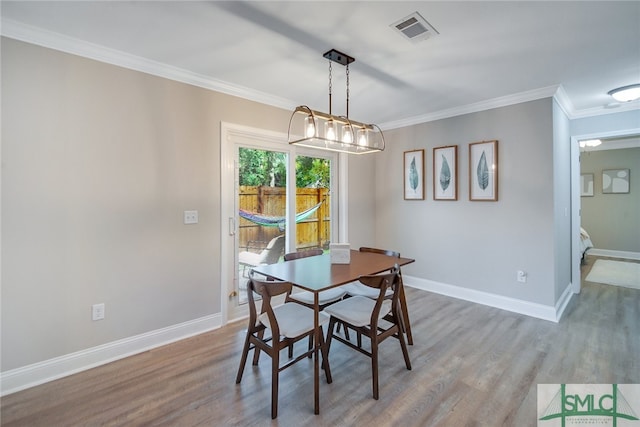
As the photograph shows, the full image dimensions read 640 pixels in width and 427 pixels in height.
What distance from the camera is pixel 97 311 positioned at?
7.72 ft

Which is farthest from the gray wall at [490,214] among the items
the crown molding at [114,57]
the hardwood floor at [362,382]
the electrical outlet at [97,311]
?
the electrical outlet at [97,311]

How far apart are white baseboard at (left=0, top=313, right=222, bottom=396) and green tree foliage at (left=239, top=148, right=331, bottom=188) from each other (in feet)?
5.16

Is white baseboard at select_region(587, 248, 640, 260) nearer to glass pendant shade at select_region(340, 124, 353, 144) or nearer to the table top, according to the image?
the table top

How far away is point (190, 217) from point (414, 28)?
243cm


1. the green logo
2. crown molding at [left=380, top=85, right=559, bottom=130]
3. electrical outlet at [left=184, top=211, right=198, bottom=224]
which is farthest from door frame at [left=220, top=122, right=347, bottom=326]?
the green logo

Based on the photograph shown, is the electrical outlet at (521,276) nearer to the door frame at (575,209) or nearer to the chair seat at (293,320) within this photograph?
the door frame at (575,209)

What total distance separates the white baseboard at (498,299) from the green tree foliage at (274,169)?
80.8 inches

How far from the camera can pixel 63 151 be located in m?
2.20

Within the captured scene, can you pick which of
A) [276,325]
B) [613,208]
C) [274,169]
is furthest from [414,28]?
[613,208]

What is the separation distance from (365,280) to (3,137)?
259 cm

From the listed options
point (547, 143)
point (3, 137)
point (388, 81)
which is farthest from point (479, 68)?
point (3, 137)

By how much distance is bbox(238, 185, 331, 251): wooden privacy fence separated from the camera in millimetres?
3354

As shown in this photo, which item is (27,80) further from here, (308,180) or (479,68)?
(479,68)

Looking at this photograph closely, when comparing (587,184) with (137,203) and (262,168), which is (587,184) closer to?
(262,168)
